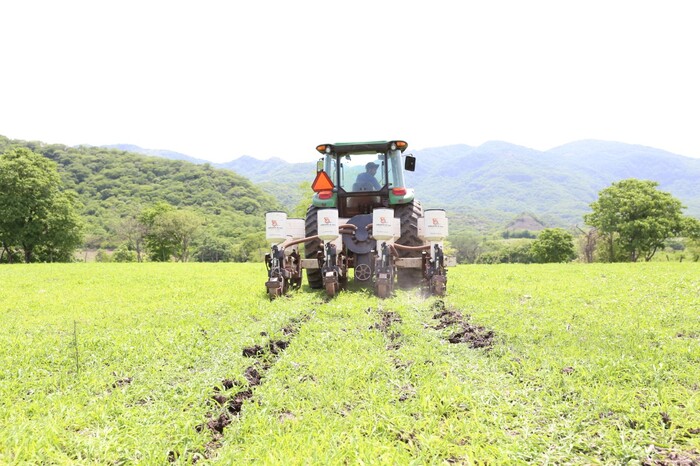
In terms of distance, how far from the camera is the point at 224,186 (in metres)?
123

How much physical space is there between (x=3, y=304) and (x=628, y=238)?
40.3 m

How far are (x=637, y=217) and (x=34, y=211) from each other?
4671 cm

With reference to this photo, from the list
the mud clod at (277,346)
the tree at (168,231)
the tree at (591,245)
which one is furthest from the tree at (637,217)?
the tree at (168,231)

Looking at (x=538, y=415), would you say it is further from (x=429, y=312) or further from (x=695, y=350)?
(x=429, y=312)

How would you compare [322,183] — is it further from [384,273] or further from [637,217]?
[637,217]

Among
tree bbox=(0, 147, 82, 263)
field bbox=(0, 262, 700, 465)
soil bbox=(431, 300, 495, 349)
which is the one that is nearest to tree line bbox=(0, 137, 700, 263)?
tree bbox=(0, 147, 82, 263)

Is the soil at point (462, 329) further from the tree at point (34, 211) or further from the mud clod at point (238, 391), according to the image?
the tree at point (34, 211)

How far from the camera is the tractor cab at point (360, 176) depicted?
33.2ft

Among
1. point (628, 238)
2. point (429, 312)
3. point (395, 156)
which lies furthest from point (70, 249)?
point (628, 238)

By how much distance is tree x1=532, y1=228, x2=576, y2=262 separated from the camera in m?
46.8

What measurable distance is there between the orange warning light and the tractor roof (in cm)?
60

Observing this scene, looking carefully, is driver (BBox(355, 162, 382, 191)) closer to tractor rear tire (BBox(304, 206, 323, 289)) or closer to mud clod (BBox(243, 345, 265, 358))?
tractor rear tire (BBox(304, 206, 323, 289))

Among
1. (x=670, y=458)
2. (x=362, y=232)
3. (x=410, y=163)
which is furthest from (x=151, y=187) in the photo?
(x=670, y=458)

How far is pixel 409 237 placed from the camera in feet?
31.3
